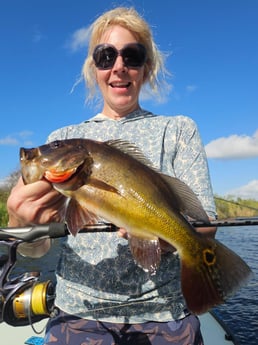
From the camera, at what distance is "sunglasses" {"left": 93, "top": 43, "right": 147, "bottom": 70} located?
10.9 feet

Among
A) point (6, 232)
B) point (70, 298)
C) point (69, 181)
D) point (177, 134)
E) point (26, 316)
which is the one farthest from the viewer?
point (26, 316)

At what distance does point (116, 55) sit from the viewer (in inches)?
131

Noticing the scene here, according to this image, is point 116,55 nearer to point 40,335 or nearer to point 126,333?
point 126,333

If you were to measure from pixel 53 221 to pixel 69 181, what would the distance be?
45cm

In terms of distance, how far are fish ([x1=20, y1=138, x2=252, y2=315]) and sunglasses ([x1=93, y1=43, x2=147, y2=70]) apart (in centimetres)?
107

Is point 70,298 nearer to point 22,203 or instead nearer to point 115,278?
point 115,278

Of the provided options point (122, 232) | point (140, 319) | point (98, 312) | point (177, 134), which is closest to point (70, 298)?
point (98, 312)

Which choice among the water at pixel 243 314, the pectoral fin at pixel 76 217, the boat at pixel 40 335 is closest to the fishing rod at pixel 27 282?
the pectoral fin at pixel 76 217

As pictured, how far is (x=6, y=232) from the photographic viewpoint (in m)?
2.73

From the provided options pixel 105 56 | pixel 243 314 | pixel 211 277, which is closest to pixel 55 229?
pixel 211 277

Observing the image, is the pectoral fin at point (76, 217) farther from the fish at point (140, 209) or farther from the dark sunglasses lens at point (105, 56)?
the dark sunglasses lens at point (105, 56)

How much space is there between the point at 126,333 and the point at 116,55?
7.21 feet

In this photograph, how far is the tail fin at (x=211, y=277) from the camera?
2.34m

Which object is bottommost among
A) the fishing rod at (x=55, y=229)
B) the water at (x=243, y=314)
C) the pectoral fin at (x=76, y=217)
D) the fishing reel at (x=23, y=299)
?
the water at (x=243, y=314)
